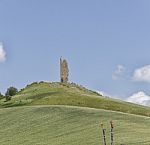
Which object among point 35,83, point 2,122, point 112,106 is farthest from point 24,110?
point 35,83

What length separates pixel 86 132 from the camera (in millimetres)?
53688

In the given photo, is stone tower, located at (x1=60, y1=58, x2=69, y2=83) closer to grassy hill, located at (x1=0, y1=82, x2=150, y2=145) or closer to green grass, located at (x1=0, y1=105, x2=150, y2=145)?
grassy hill, located at (x1=0, y1=82, x2=150, y2=145)

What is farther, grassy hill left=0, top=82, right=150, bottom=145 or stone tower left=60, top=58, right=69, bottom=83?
stone tower left=60, top=58, right=69, bottom=83

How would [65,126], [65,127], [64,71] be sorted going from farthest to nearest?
[64,71], [65,126], [65,127]

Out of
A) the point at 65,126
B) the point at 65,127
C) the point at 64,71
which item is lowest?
Result: the point at 65,127

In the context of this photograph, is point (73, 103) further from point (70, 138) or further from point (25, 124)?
point (70, 138)

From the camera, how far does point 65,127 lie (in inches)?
2383

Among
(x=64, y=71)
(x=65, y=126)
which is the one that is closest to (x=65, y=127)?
(x=65, y=126)

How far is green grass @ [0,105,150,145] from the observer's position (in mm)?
48516

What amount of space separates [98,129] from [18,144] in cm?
847

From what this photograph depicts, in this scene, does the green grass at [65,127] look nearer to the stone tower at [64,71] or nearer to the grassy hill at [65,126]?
the grassy hill at [65,126]

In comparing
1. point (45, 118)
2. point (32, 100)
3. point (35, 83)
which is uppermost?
point (35, 83)

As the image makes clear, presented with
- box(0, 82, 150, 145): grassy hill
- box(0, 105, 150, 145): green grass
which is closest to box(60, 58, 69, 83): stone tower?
box(0, 82, 150, 145): grassy hill

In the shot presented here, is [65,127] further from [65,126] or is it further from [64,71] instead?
[64,71]
